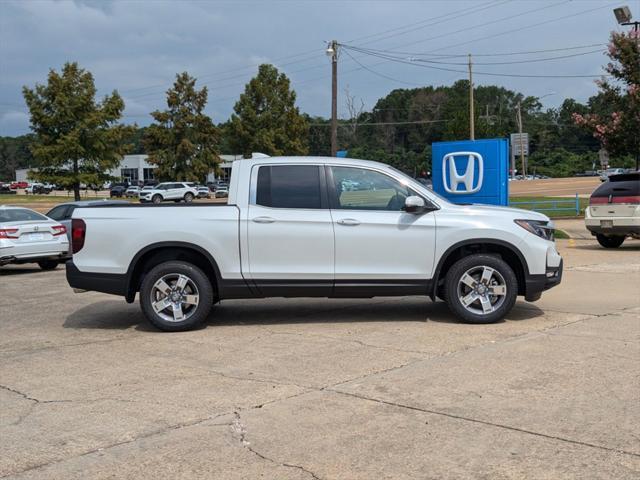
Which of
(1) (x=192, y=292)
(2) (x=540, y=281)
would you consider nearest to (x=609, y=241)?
(2) (x=540, y=281)

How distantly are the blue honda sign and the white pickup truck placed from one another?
20.2ft

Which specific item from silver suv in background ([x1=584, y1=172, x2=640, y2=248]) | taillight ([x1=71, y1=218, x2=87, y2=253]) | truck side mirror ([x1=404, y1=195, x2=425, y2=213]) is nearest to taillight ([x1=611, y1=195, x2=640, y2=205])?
silver suv in background ([x1=584, y1=172, x2=640, y2=248])

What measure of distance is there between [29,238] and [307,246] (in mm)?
8824

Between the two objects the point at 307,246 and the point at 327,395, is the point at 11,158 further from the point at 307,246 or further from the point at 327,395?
the point at 327,395

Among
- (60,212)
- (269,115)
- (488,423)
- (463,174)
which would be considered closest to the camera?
(488,423)

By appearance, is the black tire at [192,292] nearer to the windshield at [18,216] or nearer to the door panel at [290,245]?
the door panel at [290,245]

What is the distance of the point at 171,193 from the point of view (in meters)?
54.5

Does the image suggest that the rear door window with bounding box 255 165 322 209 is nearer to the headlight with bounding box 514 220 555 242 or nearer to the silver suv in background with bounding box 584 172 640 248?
the headlight with bounding box 514 220 555 242

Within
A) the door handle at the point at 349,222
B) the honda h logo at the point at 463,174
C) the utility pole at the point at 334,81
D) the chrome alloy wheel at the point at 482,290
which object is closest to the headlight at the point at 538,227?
the chrome alloy wheel at the point at 482,290

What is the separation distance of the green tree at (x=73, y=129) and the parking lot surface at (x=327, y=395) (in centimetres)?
2453

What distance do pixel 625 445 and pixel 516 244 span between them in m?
3.91

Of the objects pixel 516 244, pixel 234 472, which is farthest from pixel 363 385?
pixel 516 244

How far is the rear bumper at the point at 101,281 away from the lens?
8.11m

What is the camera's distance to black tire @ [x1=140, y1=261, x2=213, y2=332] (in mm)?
8055
